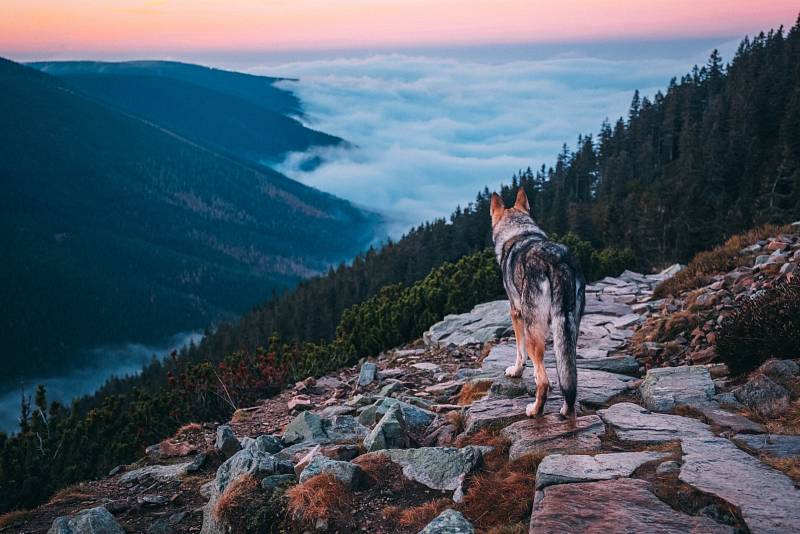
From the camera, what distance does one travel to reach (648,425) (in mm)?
6480

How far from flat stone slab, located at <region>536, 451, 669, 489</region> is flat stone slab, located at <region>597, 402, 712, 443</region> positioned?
56 centimetres

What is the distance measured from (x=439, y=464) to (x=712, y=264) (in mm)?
10690

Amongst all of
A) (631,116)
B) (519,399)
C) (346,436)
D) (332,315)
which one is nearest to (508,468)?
(519,399)

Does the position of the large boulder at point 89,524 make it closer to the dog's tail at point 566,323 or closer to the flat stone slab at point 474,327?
the dog's tail at point 566,323

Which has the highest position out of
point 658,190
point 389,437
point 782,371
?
point 782,371

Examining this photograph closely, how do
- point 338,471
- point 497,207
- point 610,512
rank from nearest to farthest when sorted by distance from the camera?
point 610,512
point 338,471
point 497,207

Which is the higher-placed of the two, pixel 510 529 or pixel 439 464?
pixel 510 529

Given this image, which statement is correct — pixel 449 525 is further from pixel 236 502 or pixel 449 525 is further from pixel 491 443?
pixel 236 502

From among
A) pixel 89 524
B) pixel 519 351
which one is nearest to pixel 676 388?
pixel 519 351

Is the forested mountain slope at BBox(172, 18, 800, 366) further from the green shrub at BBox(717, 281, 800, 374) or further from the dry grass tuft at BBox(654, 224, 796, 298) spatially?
the green shrub at BBox(717, 281, 800, 374)

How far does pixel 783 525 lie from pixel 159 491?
6.35 metres

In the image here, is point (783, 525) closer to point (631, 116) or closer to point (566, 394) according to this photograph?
point (566, 394)

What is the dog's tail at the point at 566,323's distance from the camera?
6074 millimetres

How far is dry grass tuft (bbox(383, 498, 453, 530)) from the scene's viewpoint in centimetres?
529
